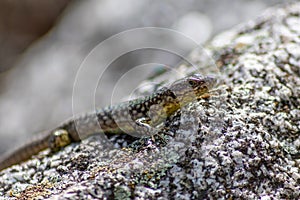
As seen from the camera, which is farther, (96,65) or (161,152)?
(96,65)

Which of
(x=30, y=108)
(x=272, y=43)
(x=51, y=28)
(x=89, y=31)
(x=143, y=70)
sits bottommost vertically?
(x=272, y=43)

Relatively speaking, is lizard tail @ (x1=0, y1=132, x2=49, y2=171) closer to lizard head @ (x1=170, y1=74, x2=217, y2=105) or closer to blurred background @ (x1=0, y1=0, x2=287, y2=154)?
blurred background @ (x1=0, y1=0, x2=287, y2=154)

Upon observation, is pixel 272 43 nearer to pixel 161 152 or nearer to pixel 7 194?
pixel 161 152

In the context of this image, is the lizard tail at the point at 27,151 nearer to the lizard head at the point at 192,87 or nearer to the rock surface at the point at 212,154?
the rock surface at the point at 212,154

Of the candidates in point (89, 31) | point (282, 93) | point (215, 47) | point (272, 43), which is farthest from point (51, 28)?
point (282, 93)

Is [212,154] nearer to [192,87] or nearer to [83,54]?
[192,87]

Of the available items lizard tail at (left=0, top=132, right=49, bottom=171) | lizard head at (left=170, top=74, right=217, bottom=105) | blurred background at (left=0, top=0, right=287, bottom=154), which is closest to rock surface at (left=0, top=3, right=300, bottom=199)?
lizard head at (left=170, top=74, right=217, bottom=105)

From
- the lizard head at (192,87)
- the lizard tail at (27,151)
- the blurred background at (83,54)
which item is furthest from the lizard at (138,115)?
the blurred background at (83,54)
